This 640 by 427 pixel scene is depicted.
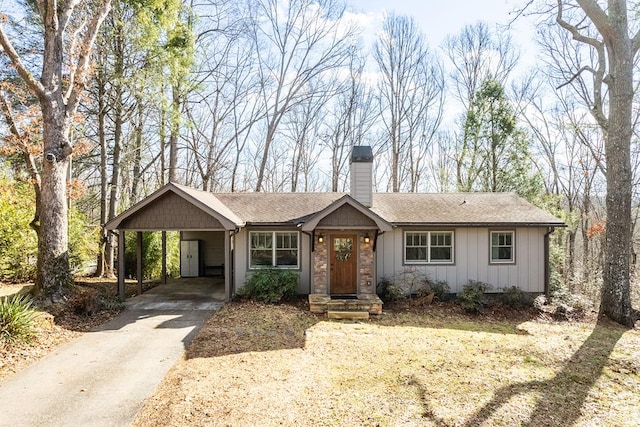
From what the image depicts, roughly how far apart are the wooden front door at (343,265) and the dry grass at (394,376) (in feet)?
6.68

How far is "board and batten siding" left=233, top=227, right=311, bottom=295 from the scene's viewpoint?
1149cm

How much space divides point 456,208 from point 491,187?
7.75 meters

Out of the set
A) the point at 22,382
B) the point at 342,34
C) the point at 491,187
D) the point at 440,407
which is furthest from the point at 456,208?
the point at 342,34

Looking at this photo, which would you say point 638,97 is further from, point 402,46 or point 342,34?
point 342,34

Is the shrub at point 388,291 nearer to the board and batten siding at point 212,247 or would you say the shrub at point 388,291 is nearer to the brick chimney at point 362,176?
the brick chimney at point 362,176

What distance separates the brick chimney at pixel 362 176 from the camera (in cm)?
1213

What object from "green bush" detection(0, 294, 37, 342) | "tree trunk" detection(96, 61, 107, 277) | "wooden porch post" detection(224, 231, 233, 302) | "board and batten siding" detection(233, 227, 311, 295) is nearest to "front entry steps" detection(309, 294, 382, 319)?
"board and batten siding" detection(233, 227, 311, 295)

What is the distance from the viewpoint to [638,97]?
50.8 feet

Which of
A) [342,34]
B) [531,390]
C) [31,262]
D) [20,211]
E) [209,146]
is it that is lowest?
[531,390]

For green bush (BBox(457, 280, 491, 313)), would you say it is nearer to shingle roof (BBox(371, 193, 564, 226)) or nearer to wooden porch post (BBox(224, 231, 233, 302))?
shingle roof (BBox(371, 193, 564, 226))

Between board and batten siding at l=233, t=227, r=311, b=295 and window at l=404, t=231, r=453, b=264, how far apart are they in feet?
10.8

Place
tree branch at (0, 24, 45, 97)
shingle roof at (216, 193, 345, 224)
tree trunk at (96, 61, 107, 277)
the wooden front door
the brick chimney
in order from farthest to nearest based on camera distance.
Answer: tree trunk at (96, 61, 107, 277) < the brick chimney < shingle roof at (216, 193, 345, 224) < the wooden front door < tree branch at (0, 24, 45, 97)

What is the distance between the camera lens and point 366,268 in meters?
11.0

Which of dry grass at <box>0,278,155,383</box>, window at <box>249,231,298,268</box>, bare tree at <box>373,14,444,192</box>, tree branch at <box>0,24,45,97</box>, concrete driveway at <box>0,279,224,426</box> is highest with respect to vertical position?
bare tree at <box>373,14,444,192</box>
